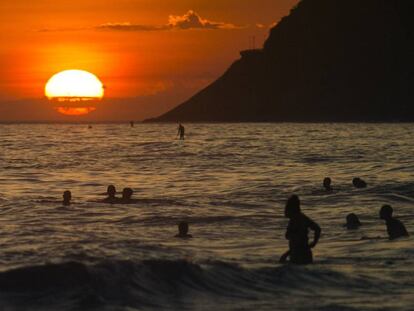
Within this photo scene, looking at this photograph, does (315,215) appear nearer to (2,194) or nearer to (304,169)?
(2,194)

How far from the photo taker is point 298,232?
52.2 ft

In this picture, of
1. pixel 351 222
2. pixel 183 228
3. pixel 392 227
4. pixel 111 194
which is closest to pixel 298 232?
pixel 392 227

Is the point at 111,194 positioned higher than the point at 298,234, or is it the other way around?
the point at 298,234

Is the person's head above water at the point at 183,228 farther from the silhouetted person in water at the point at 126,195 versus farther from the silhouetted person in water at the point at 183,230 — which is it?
the silhouetted person in water at the point at 126,195

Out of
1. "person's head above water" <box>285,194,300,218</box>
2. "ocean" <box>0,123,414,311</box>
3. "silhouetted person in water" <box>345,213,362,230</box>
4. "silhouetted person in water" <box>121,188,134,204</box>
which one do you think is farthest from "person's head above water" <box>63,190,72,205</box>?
"person's head above water" <box>285,194,300,218</box>

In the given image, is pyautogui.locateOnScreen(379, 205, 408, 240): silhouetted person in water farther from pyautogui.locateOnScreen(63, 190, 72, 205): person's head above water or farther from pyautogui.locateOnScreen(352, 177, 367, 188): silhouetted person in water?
pyautogui.locateOnScreen(352, 177, 367, 188): silhouetted person in water

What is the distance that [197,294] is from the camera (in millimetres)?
15109

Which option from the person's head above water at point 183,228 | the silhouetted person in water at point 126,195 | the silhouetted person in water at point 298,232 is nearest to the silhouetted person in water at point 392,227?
the silhouetted person in water at point 298,232

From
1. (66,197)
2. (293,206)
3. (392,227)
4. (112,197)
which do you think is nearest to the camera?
(293,206)

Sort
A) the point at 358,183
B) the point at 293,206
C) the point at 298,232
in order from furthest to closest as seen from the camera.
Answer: the point at 358,183 < the point at 298,232 < the point at 293,206

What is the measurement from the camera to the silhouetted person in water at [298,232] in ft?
51.4

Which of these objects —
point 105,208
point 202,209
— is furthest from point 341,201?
point 105,208

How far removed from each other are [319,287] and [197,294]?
6.88ft

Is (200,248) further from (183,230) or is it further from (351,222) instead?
(351,222)
